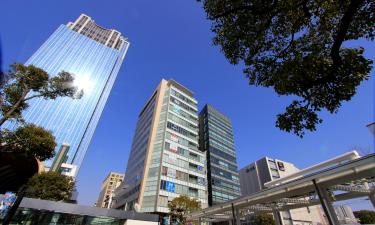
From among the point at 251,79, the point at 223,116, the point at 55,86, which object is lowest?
the point at 251,79

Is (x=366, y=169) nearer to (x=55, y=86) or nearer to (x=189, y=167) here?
(x=55, y=86)

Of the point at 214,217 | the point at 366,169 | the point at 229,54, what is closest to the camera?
the point at 229,54

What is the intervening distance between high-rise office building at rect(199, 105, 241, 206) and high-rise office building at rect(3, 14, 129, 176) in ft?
198

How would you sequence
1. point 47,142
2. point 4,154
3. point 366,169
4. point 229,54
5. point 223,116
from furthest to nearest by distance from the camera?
point 223,116, point 47,142, point 366,169, point 229,54, point 4,154

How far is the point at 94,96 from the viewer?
4417 inches

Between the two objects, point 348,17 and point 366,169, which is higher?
point 348,17

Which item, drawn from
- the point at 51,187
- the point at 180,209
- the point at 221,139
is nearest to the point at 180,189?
the point at 180,209

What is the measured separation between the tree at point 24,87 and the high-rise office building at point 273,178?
62246 mm

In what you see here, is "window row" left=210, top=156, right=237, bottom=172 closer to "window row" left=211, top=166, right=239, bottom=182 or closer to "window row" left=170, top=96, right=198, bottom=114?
"window row" left=211, top=166, right=239, bottom=182

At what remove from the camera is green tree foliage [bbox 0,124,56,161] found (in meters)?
11.8

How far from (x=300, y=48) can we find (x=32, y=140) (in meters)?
15.6

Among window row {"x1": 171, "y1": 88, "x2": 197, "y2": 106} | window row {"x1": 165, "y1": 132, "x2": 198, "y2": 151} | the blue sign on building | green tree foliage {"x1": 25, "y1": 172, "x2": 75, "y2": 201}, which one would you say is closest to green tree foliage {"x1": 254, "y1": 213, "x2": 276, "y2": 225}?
the blue sign on building

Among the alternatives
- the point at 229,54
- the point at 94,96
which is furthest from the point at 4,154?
the point at 94,96

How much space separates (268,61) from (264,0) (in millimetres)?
2462
